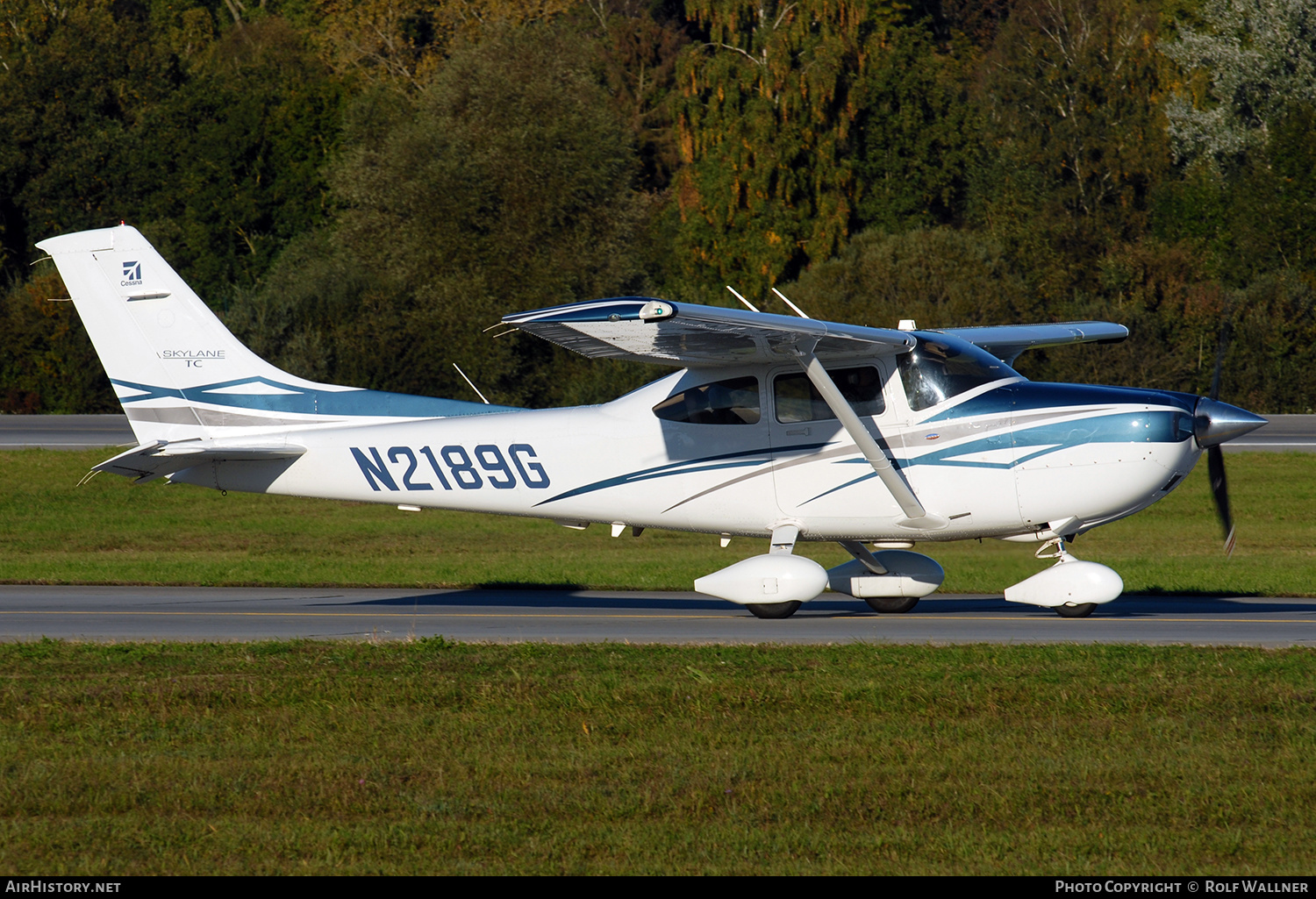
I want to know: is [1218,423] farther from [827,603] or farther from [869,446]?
[827,603]

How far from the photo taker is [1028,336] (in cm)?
1435

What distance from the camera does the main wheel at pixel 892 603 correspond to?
1337 centimetres

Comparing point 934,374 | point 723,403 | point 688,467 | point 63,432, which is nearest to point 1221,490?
point 934,374

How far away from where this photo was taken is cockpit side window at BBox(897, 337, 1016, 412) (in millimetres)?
12180

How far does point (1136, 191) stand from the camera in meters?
50.5

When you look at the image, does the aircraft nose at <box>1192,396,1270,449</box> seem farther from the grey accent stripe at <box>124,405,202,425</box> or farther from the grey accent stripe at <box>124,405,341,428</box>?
the grey accent stripe at <box>124,405,202,425</box>

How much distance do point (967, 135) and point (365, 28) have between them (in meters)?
25.6

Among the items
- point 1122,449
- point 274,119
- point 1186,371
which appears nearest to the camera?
point 1122,449

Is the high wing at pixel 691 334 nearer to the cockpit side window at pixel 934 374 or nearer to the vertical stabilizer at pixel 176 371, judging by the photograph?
the cockpit side window at pixel 934 374

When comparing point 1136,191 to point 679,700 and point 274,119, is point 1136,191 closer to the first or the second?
point 274,119

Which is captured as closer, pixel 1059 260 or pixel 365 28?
pixel 1059 260

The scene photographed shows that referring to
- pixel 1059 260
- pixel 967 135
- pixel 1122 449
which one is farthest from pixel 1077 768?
pixel 967 135

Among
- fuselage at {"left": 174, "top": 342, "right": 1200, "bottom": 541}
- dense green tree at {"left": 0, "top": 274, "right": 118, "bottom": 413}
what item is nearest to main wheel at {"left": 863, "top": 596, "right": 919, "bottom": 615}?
fuselage at {"left": 174, "top": 342, "right": 1200, "bottom": 541}

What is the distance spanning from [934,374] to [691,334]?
2289mm
